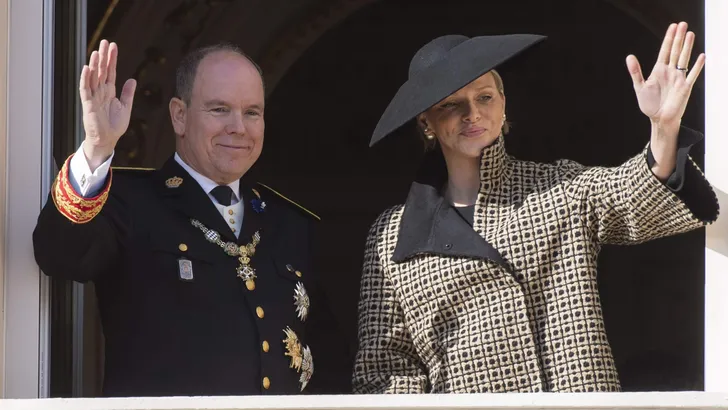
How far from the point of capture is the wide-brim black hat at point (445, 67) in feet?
11.7

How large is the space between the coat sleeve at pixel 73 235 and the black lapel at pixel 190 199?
240 mm

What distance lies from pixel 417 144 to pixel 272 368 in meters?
3.25

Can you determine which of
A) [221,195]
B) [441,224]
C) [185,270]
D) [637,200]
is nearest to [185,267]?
[185,270]

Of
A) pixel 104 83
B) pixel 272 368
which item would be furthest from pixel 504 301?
pixel 104 83

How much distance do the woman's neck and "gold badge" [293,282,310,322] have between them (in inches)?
16.5

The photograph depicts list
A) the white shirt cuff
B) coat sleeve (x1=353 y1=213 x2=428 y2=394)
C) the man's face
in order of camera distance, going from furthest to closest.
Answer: the man's face
coat sleeve (x1=353 y1=213 x2=428 y2=394)
the white shirt cuff

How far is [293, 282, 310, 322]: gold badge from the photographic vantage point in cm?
379

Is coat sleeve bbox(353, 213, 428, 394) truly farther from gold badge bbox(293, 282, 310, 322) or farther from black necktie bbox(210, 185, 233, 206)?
black necktie bbox(210, 185, 233, 206)

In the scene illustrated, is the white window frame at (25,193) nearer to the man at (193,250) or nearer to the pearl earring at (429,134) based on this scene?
the man at (193,250)

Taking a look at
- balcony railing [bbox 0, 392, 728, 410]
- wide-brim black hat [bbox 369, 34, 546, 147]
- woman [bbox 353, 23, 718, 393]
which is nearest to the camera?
balcony railing [bbox 0, 392, 728, 410]

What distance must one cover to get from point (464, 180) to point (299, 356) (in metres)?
0.58

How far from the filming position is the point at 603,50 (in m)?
6.71

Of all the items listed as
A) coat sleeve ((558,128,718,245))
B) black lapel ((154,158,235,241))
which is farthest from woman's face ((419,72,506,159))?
black lapel ((154,158,235,241))

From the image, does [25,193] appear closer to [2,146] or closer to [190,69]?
[2,146]
